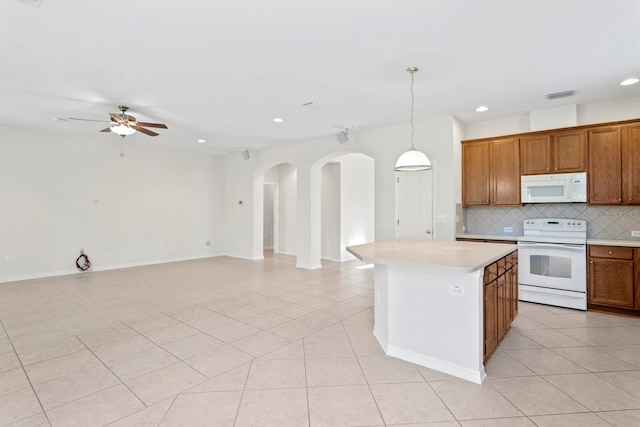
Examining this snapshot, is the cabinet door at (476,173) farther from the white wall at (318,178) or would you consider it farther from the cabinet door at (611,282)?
the cabinet door at (611,282)

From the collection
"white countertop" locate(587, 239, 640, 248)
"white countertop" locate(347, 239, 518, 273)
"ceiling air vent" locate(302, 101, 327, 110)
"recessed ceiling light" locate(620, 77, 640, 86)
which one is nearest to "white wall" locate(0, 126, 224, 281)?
"ceiling air vent" locate(302, 101, 327, 110)

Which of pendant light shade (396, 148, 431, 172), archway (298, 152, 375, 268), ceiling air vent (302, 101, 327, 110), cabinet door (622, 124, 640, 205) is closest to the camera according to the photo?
pendant light shade (396, 148, 431, 172)

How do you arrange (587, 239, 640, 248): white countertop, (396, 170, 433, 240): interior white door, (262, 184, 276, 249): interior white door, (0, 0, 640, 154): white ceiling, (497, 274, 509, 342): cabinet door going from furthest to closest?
(262, 184, 276, 249): interior white door
(396, 170, 433, 240): interior white door
(587, 239, 640, 248): white countertop
(497, 274, 509, 342): cabinet door
(0, 0, 640, 154): white ceiling

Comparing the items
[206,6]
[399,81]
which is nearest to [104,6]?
[206,6]

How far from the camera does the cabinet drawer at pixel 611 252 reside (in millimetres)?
3900

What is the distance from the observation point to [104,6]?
7.83 ft

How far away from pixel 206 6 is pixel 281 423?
295cm

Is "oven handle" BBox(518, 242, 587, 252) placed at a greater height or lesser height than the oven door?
greater

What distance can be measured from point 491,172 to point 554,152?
856mm

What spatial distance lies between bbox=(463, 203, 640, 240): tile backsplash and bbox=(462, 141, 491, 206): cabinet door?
358 mm

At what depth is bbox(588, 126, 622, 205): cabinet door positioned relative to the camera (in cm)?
422

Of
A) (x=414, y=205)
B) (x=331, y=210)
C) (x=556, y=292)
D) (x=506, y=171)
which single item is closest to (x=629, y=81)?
(x=506, y=171)

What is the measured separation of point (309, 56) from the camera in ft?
10.4

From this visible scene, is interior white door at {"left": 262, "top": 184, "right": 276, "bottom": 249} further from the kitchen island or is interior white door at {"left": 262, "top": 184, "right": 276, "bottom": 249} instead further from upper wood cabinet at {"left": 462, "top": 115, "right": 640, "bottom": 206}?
the kitchen island
